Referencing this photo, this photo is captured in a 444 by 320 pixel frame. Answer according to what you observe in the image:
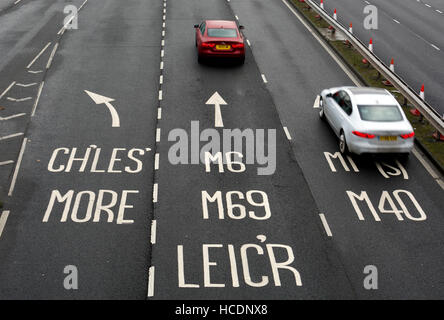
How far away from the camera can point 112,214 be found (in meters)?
13.3

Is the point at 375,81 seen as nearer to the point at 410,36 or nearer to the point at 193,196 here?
the point at 410,36

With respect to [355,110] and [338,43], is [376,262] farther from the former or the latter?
[338,43]

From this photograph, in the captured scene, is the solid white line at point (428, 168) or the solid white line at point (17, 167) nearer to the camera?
the solid white line at point (17, 167)

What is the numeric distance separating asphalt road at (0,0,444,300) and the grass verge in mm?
765

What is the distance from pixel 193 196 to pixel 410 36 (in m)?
20.3

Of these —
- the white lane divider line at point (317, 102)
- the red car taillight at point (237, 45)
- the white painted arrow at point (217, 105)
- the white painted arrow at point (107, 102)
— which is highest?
the red car taillight at point (237, 45)

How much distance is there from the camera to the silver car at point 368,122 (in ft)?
51.1

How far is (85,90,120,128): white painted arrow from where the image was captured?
60.6ft

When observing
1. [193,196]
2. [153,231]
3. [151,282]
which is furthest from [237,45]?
[151,282]

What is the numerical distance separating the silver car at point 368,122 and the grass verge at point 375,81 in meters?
1.44

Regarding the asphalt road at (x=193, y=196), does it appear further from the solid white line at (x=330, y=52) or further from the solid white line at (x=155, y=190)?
the solid white line at (x=330, y=52)

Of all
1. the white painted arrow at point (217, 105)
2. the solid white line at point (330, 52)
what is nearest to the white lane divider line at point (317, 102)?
the solid white line at point (330, 52)

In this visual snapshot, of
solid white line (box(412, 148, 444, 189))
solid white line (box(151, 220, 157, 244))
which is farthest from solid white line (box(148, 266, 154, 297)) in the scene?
solid white line (box(412, 148, 444, 189))
